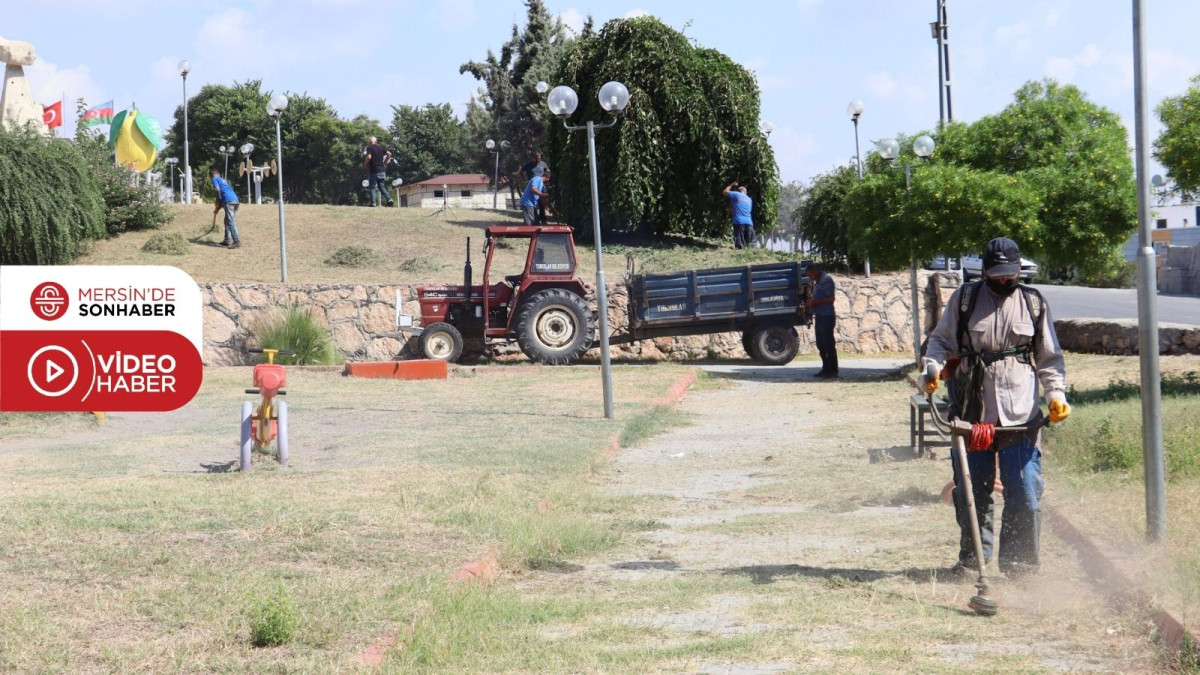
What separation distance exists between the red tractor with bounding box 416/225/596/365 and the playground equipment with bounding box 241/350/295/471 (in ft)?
37.7

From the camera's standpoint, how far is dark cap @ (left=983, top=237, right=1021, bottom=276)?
20.6ft

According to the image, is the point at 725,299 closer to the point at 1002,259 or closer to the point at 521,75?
the point at 1002,259

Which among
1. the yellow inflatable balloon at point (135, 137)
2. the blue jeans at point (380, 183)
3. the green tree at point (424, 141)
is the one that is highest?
the green tree at point (424, 141)

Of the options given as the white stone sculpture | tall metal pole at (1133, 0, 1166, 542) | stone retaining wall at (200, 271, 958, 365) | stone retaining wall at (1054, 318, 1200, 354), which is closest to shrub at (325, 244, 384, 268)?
stone retaining wall at (200, 271, 958, 365)

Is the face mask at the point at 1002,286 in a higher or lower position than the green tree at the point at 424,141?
lower

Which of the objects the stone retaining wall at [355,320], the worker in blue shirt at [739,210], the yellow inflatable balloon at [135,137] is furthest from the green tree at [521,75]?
the stone retaining wall at [355,320]

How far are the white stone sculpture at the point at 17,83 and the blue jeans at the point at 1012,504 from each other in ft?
115

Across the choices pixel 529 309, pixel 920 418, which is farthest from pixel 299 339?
pixel 920 418

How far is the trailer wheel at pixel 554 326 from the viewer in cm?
2181

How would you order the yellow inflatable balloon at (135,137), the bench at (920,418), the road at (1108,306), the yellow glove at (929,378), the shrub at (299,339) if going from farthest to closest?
the yellow inflatable balloon at (135,137), the road at (1108,306), the shrub at (299,339), the bench at (920,418), the yellow glove at (929,378)

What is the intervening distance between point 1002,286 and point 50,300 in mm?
9395

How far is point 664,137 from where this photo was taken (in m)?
33.5

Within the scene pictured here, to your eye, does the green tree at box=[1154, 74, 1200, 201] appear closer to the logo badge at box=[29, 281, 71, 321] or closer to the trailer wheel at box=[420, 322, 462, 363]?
the logo badge at box=[29, 281, 71, 321]

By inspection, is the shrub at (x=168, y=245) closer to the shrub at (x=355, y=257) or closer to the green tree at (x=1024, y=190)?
the shrub at (x=355, y=257)
